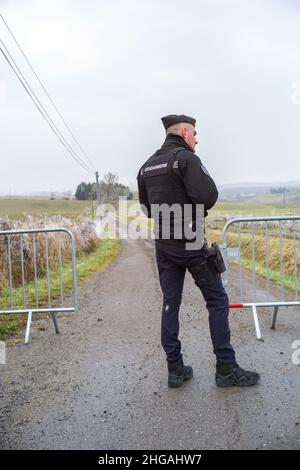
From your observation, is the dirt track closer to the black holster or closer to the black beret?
the black holster

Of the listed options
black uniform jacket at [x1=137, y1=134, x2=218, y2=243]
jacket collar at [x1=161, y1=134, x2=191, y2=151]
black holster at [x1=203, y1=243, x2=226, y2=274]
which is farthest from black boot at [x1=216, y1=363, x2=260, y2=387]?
jacket collar at [x1=161, y1=134, x2=191, y2=151]

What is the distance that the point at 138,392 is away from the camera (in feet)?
13.8

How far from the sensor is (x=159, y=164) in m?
4.25

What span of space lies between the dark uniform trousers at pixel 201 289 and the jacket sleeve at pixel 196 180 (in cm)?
49

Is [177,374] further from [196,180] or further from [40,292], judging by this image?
[40,292]

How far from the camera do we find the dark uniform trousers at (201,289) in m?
4.29

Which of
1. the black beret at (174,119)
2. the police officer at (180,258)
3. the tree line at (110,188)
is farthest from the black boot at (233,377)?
Result: the tree line at (110,188)

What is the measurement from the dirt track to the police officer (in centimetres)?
23

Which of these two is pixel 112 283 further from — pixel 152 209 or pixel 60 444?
pixel 60 444

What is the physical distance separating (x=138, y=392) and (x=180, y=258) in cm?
120

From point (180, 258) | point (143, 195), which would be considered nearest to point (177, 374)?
point (180, 258)

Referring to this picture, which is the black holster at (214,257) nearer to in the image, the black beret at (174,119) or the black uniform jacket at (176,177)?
the black uniform jacket at (176,177)

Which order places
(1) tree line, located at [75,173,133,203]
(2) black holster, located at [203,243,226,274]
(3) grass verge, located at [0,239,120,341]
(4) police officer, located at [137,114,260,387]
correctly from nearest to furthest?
(4) police officer, located at [137,114,260,387] < (2) black holster, located at [203,243,226,274] < (3) grass verge, located at [0,239,120,341] < (1) tree line, located at [75,173,133,203]

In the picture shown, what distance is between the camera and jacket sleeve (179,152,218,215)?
405 centimetres
